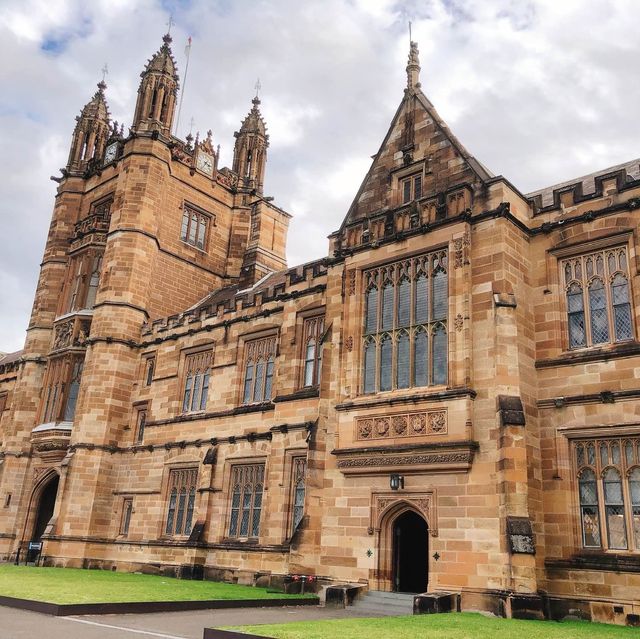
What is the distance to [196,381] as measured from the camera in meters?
27.4

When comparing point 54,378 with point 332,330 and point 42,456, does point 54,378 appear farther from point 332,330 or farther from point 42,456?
point 332,330

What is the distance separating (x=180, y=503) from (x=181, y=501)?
8cm

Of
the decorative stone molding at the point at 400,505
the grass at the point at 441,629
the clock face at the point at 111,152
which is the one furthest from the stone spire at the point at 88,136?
the grass at the point at 441,629

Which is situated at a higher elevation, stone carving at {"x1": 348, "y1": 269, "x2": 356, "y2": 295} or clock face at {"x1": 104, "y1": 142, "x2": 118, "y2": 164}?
clock face at {"x1": 104, "y1": 142, "x2": 118, "y2": 164}

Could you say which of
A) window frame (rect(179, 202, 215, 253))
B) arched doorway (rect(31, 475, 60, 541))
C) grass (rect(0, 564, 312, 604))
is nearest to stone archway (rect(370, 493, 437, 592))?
grass (rect(0, 564, 312, 604))

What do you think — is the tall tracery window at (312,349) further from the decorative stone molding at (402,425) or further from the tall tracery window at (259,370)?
the decorative stone molding at (402,425)

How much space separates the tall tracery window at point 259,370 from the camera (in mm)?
24688

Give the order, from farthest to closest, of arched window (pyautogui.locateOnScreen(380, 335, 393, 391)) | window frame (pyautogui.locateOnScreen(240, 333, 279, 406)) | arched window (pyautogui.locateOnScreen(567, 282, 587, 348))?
window frame (pyautogui.locateOnScreen(240, 333, 279, 406)) < arched window (pyautogui.locateOnScreen(380, 335, 393, 391)) < arched window (pyautogui.locateOnScreen(567, 282, 587, 348))

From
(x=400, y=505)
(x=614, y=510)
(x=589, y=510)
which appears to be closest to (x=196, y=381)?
(x=400, y=505)

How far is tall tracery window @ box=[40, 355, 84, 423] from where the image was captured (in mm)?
30656

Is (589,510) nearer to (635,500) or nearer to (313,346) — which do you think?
(635,500)

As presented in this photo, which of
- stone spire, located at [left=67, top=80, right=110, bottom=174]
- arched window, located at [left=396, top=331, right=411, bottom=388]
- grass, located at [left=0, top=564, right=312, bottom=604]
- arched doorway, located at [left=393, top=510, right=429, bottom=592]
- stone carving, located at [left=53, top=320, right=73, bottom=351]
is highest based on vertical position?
stone spire, located at [left=67, top=80, right=110, bottom=174]

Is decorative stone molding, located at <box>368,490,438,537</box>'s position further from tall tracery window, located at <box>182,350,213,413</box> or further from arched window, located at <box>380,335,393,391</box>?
tall tracery window, located at <box>182,350,213,413</box>

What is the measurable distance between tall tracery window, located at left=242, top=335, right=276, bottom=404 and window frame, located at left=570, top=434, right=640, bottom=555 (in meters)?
11.7
